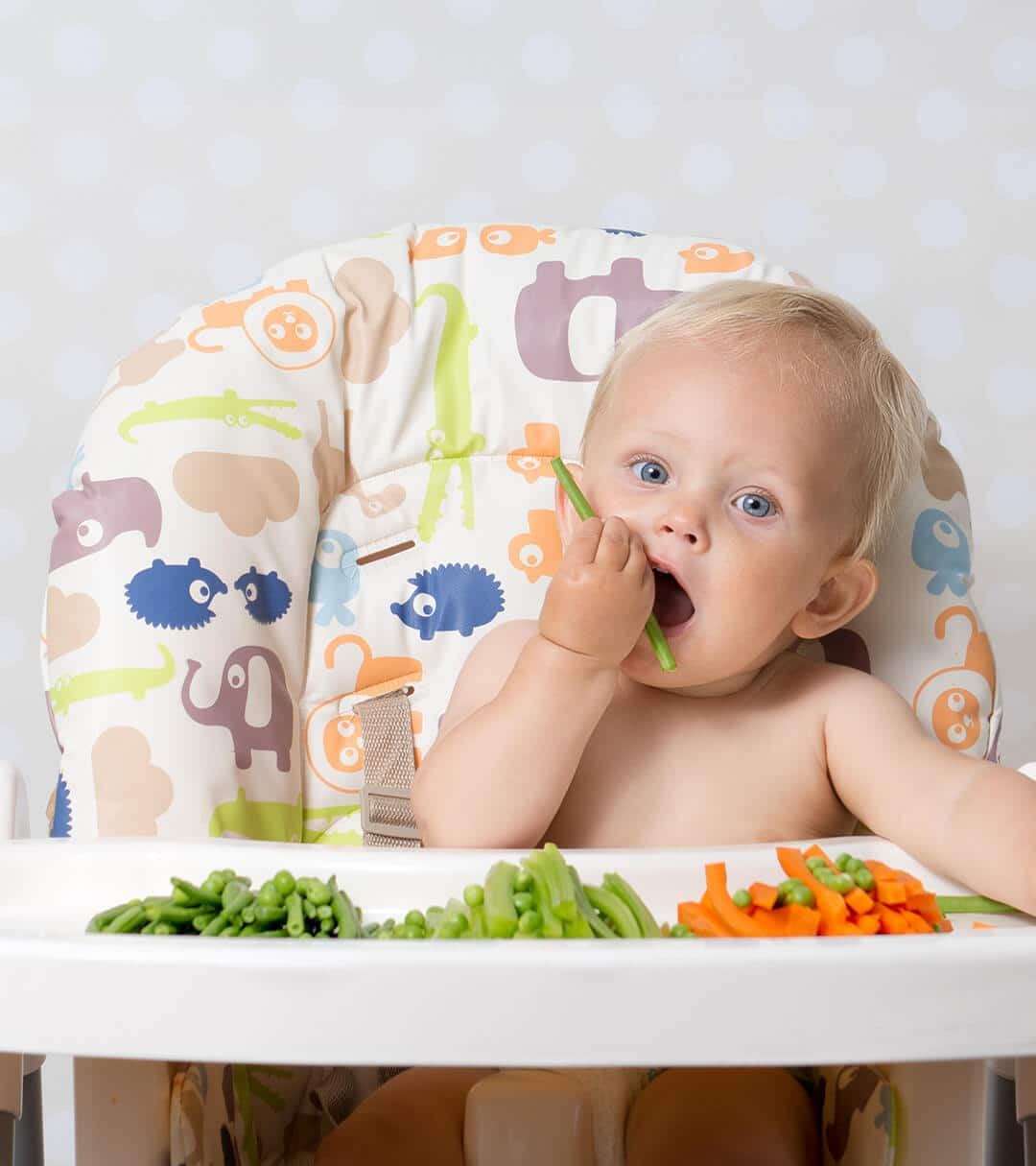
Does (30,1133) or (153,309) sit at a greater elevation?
(153,309)

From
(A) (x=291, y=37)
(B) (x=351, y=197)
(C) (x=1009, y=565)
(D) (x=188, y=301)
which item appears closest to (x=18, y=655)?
(D) (x=188, y=301)

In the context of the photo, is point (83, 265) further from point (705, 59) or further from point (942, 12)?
point (942, 12)

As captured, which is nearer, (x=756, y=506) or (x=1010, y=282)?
(x=756, y=506)

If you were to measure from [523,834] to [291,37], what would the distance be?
108 centimetres

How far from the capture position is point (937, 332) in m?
1.70

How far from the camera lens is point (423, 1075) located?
825mm

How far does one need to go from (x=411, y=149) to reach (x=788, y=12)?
0.44 m

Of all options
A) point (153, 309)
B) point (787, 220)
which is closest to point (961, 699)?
point (787, 220)

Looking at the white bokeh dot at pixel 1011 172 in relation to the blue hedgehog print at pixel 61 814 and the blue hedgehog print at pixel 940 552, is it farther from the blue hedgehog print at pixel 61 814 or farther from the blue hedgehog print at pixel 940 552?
the blue hedgehog print at pixel 61 814

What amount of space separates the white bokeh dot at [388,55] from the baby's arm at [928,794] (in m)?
0.94

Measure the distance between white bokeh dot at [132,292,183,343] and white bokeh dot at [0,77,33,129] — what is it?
0.23 metres

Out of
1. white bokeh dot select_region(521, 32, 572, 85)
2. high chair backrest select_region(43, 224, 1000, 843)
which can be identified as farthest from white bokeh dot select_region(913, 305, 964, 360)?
high chair backrest select_region(43, 224, 1000, 843)

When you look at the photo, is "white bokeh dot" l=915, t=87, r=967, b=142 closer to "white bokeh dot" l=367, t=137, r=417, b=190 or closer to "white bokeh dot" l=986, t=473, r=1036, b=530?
"white bokeh dot" l=986, t=473, r=1036, b=530

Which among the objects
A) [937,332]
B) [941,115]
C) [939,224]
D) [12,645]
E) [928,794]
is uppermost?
[941,115]
